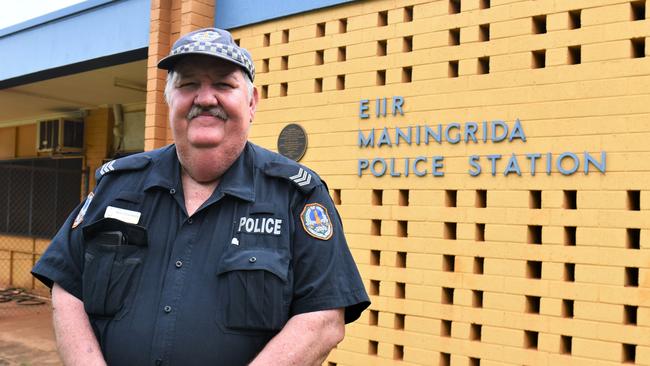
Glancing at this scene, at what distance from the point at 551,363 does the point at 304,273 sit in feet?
8.27

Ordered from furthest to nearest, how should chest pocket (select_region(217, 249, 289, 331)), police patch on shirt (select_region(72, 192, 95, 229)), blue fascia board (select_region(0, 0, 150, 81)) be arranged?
blue fascia board (select_region(0, 0, 150, 81)), police patch on shirt (select_region(72, 192, 95, 229)), chest pocket (select_region(217, 249, 289, 331))

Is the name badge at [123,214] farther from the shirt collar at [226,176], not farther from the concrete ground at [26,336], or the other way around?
the concrete ground at [26,336]

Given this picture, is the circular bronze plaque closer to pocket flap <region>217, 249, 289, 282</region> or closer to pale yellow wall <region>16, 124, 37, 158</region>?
pocket flap <region>217, 249, 289, 282</region>

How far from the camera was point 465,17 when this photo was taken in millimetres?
4422

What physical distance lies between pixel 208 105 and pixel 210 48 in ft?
0.56

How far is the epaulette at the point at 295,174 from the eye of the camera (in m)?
2.04

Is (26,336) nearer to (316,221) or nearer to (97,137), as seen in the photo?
(97,137)

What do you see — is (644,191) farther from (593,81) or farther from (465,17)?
(465,17)

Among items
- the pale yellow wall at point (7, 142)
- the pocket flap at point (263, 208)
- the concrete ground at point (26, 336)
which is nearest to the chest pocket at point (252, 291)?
the pocket flap at point (263, 208)

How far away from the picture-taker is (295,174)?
6.80 feet

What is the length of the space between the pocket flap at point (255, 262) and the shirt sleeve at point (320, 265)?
75 mm

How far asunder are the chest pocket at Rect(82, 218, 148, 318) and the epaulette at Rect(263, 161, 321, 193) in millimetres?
441

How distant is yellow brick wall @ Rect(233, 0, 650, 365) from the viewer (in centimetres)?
372

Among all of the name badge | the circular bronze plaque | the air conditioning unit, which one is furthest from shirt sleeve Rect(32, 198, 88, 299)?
the air conditioning unit
